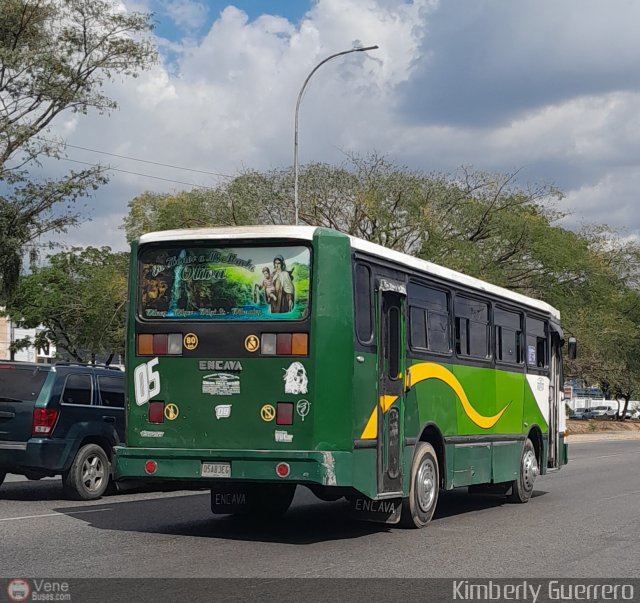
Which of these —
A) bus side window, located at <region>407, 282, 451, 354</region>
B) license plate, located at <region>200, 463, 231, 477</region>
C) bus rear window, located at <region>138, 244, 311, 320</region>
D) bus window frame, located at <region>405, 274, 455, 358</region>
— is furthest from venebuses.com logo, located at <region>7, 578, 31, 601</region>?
bus side window, located at <region>407, 282, 451, 354</region>

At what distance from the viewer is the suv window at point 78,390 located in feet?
50.0

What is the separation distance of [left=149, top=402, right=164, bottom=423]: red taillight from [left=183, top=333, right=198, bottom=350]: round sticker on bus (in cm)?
67

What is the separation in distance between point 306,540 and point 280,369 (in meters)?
1.92

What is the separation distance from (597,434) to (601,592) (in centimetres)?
4861

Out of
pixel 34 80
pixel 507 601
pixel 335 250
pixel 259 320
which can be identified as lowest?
pixel 507 601

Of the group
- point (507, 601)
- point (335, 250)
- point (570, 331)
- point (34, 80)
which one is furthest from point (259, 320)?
point (570, 331)

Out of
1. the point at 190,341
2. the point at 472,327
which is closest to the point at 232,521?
the point at 190,341

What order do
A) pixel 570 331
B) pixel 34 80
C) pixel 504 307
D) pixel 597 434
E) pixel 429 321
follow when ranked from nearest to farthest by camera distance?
pixel 429 321
pixel 504 307
pixel 34 80
pixel 570 331
pixel 597 434

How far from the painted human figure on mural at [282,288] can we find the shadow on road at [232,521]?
2.43 m

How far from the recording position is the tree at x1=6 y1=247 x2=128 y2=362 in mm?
49562

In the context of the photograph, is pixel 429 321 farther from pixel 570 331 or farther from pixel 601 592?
pixel 570 331

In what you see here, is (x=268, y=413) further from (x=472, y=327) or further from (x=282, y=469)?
(x=472, y=327)

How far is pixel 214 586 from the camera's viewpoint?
8.45 meters

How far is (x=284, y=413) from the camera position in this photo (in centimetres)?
1089
